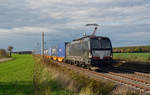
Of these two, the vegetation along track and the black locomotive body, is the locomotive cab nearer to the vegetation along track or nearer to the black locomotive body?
the black locomotive body

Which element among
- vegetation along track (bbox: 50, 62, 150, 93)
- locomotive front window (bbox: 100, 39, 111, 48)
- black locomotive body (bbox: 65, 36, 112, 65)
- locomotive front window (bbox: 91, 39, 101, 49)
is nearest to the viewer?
vegetation along track (bbox: 50, 62, 150, 93)

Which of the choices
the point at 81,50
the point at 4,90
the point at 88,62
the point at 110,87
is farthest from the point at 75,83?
the point at 81,50

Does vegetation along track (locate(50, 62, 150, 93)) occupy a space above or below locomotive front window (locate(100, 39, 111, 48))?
below

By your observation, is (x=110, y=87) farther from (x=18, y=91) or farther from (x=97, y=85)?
(x=18, y=91)

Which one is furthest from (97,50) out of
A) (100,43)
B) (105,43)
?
(105,43)

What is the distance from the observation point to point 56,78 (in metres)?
14.7

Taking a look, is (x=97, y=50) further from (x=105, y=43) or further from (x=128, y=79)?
(x=128, y=79)

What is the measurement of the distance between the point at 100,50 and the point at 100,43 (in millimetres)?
780

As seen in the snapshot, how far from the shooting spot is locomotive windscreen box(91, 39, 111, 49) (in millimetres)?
19908

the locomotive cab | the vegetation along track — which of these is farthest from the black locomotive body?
the vegetation along track

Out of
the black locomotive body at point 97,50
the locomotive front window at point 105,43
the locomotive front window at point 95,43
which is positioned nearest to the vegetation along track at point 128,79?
the black locomotive body at point 97,50

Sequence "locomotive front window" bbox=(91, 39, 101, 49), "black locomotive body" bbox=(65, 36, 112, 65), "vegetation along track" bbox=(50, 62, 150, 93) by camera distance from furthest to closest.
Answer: "locomotive front window" bbox=(91, 39, 101, 49), "black locomotive body" bbox=(65, 36, 112, 65), "vegetation along track" bbox=(50, 62, 150, 93)

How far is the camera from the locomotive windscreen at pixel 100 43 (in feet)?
65.3

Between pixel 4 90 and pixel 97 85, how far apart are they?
5333mm
